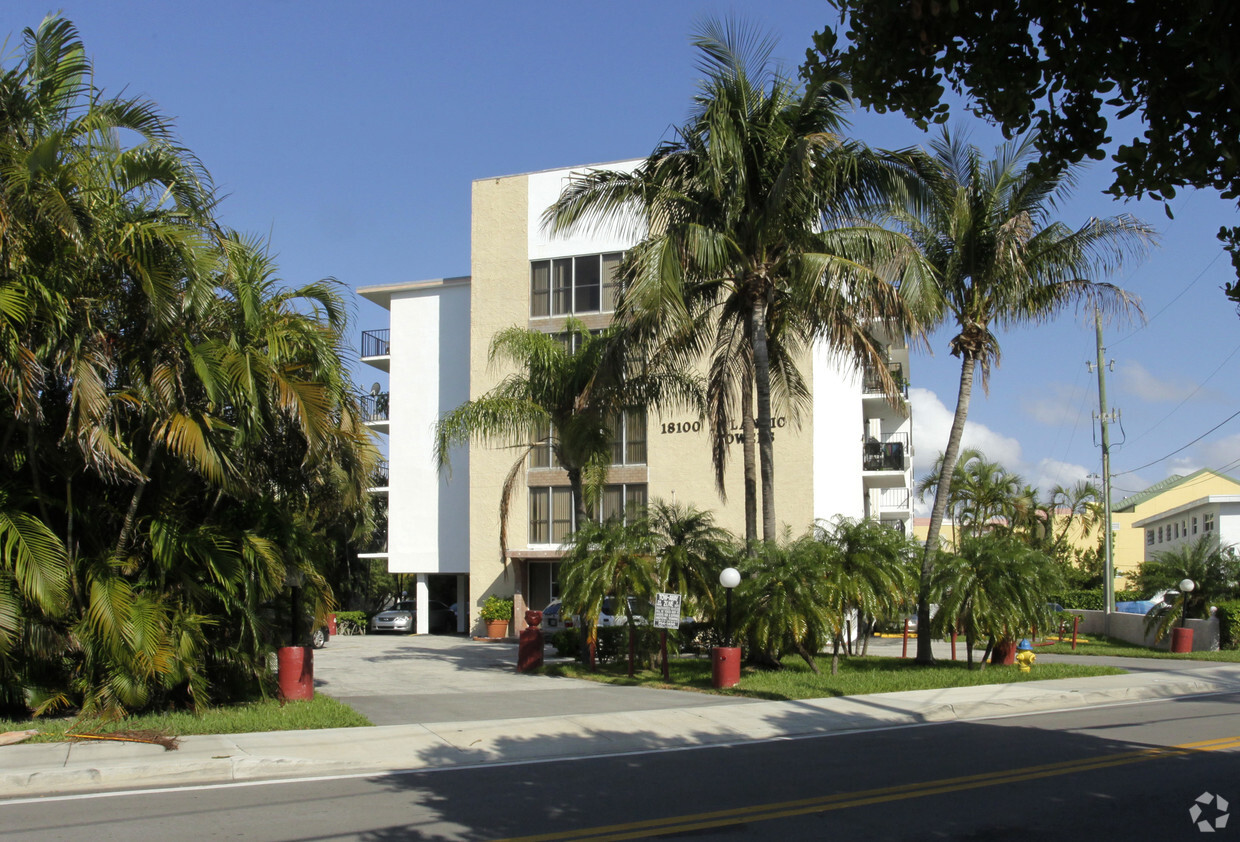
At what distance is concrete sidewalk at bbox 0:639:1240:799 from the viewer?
10328 millimetres

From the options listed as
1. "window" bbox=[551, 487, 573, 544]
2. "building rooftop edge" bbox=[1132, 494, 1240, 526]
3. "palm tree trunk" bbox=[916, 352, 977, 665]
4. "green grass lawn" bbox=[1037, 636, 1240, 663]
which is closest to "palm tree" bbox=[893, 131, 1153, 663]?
"palm tree trunk" bbox=[916, 352, 977, 665]

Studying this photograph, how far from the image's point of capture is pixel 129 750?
1105 centimetres

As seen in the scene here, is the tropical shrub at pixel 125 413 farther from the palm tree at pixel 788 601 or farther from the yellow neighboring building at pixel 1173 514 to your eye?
the yellow neighboring building at pixel 1173 514

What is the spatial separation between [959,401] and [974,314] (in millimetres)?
1755

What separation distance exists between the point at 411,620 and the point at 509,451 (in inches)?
412

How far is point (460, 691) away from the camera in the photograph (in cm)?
→ 1789

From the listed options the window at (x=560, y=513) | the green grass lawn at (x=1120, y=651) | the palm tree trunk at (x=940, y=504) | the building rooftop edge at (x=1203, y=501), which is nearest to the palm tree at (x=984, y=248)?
the palm tree trunk at (x=940, y=504)

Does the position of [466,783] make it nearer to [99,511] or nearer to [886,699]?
[99,511]

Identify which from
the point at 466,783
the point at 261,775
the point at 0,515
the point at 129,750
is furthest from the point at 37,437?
the point at 466,783

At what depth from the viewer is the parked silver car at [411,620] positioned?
41469mm

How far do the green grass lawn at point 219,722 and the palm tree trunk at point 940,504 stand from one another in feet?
36.0

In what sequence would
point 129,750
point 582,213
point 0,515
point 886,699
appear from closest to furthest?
point 129,750, point 0,515, point 886,699, point 582,213

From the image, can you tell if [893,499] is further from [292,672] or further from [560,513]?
[292,672]

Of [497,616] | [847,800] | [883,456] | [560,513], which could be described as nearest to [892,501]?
[883,456]
